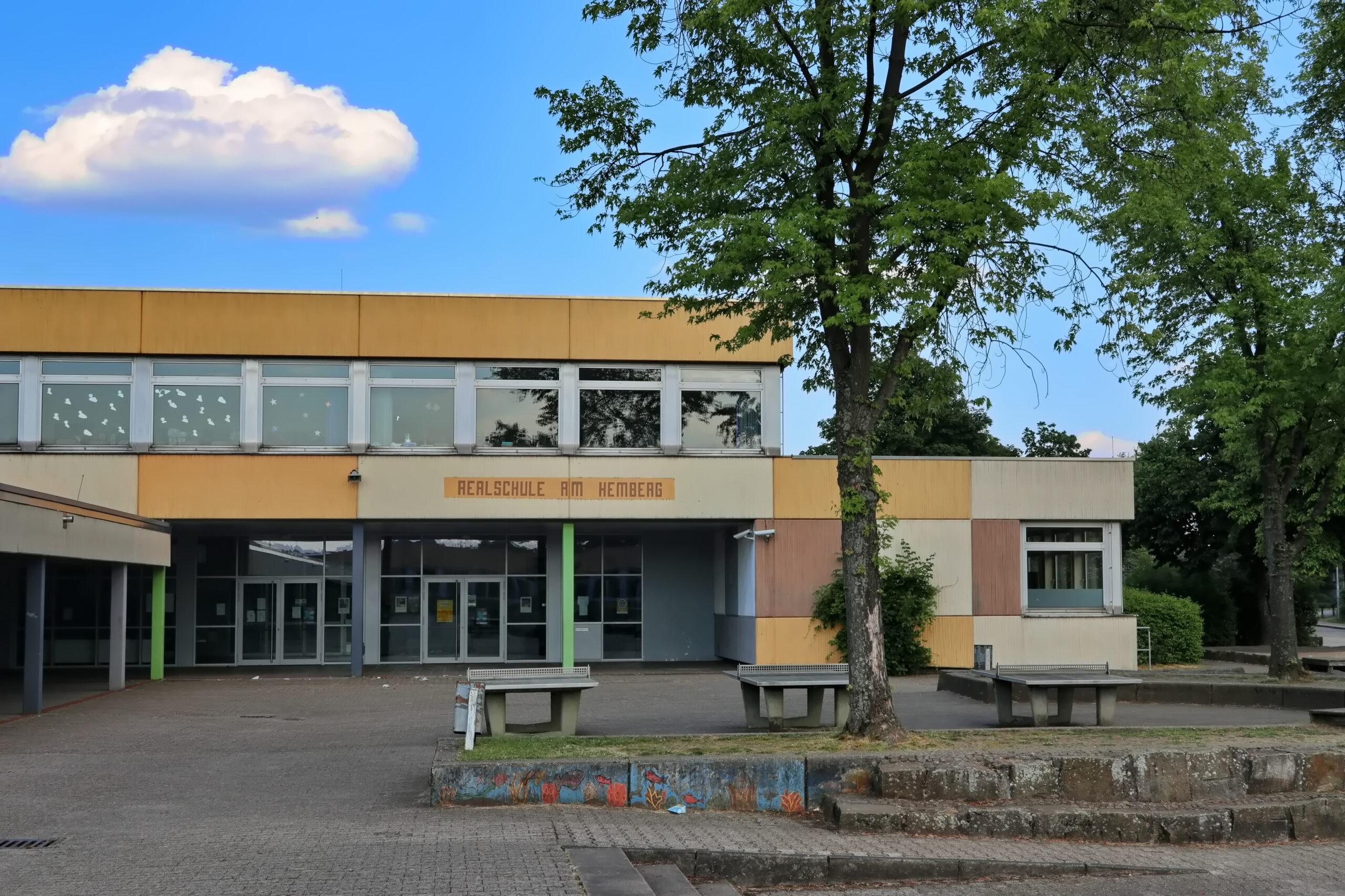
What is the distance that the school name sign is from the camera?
1035 inches

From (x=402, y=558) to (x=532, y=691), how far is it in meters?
15.9

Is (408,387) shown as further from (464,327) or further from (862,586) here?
(862,586)

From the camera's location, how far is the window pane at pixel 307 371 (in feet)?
85.9

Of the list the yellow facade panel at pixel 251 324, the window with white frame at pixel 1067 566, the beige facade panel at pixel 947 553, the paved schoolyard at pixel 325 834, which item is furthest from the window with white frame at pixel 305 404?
the window with white frame at pixel 1067 566

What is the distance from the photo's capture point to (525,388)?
1053 inches

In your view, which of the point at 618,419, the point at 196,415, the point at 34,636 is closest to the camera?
the point at 34,636

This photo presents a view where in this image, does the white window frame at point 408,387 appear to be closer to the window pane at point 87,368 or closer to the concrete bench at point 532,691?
the window pane at point 87,368

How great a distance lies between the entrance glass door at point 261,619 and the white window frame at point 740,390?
982 centimetres

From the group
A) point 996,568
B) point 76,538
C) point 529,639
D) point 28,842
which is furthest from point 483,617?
point 28,842

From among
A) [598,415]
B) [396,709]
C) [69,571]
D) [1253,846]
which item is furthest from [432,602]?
[1253,846]

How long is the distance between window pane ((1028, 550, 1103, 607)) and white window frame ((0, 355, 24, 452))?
19977 mm

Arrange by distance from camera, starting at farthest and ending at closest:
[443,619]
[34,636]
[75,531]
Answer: [443,619] → [75,531] → [34,636]

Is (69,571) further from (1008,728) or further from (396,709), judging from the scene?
(1008,728)

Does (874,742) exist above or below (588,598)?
below
